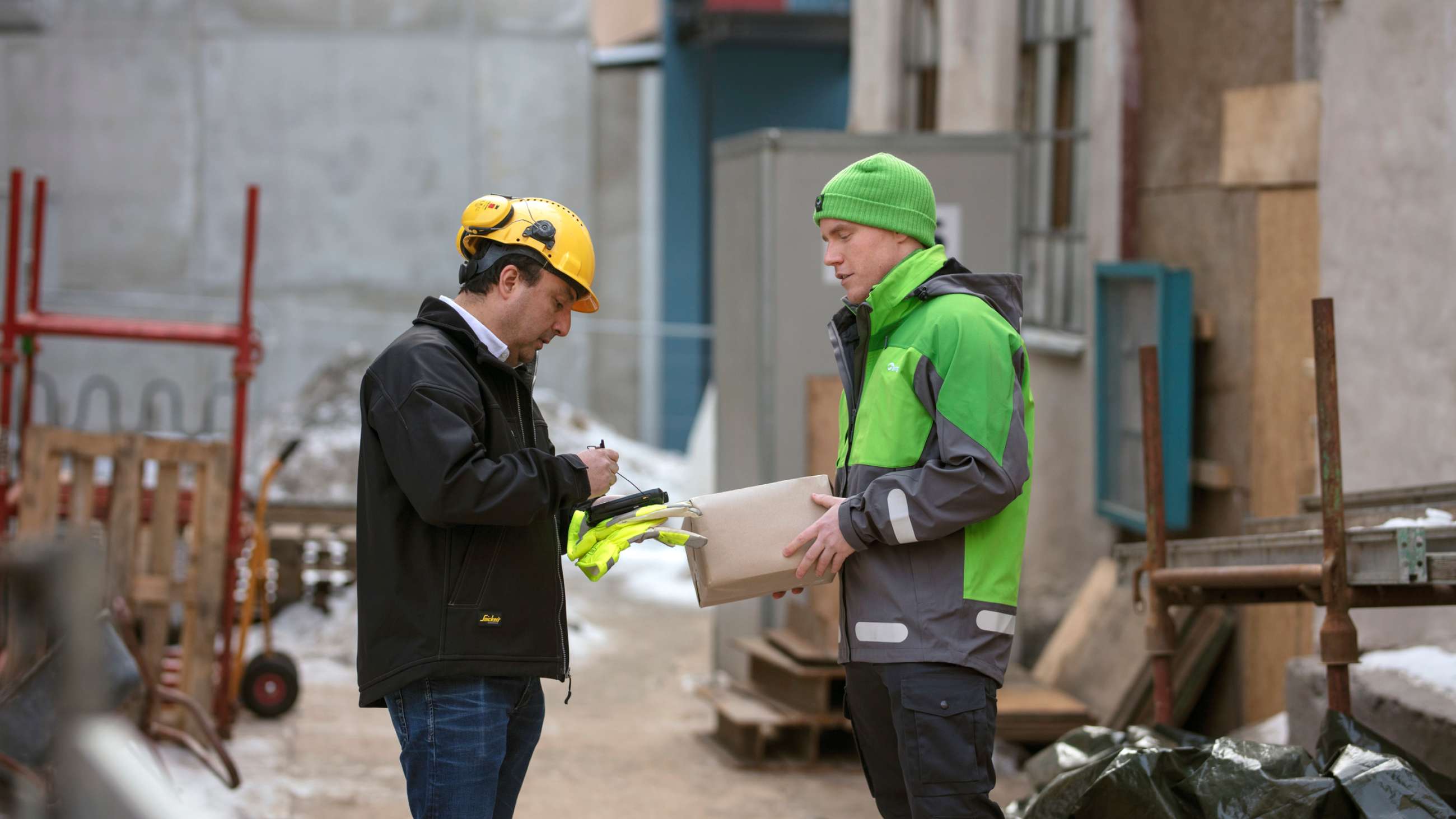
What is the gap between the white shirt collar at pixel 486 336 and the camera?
130 inches

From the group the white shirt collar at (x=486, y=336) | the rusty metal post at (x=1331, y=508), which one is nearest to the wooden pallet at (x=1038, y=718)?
the rusty metal post at (x=1331, y=508)

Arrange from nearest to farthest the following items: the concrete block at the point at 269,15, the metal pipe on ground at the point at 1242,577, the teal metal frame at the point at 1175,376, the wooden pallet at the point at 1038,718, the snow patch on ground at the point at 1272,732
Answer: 1. the metal pipe on ground at the point at 1242,577
2. the snow patch on ground at the point at 1272,732
3. the wooden pallet at the point at 1038,718
4. the teal metal frame at the point at 1175,376
5. the concrete block at the point at 269,15

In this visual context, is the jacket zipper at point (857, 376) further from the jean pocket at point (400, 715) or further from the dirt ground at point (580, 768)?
the dirt ground at point (580, 768)

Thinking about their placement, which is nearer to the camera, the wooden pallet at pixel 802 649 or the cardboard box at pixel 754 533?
the cardboard box at pixel 754 533

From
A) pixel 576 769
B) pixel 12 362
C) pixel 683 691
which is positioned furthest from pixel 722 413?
pixel 12 362

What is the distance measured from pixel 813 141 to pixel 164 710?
3.95m

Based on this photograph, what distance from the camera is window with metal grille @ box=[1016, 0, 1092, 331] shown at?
874 cm

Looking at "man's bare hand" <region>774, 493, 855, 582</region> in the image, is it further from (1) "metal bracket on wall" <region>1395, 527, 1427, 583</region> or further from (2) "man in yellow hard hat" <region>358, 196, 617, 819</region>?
(1) "metal bracket on wall" <region>1395, 527, 1427, 583</region>

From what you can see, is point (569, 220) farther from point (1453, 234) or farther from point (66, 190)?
point (66, 190)

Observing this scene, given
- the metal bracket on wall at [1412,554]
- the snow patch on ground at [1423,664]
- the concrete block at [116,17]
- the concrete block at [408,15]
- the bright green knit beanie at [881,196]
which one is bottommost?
the snow patch on ground at [1423,664]

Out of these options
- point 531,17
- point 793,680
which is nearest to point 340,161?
point 531,17

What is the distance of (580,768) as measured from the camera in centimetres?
691

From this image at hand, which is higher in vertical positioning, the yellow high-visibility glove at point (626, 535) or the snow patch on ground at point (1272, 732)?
the yellow high-visibility glove at point (626, 535)

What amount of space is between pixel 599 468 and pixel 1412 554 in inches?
73.4
